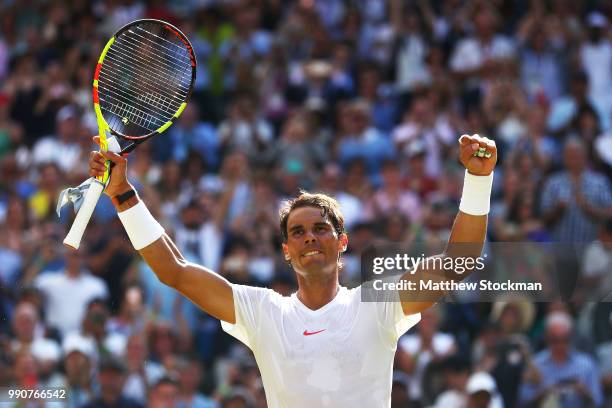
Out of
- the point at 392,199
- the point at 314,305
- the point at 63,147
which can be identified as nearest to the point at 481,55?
the point at 392,199

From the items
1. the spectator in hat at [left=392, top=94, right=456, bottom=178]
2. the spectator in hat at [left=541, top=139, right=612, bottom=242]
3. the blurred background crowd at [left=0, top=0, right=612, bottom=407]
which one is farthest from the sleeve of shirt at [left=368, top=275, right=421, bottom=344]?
the spectator in hat at [left=392, top=94, right=456, bottom=178]

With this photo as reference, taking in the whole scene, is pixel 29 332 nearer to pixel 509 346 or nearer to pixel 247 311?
pixel 509 346

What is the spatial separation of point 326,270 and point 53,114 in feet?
25.8

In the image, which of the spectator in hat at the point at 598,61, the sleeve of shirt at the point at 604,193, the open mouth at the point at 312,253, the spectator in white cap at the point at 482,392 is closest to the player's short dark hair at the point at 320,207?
the open mouth at the point at 312,253

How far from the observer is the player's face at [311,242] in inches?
201

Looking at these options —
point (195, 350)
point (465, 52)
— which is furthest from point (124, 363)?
point (465, 52)

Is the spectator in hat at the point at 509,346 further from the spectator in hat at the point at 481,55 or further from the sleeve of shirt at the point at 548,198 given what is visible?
the spectator in hat at the point at 481,55

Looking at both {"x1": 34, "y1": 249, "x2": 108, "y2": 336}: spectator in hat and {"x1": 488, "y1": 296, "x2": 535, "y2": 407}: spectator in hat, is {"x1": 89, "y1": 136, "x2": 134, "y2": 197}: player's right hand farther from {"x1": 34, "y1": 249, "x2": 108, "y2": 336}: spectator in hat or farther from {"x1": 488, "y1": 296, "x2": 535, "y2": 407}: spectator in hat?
{"x1": 34, "y1": 249, "x2": 108, "y2": 336}: spectator in hat

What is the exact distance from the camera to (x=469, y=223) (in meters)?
4.95

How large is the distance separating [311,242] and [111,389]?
436cm

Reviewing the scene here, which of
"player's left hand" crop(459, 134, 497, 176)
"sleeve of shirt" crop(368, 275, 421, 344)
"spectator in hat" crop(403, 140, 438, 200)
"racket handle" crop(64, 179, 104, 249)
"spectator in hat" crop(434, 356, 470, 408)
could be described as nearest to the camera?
"player's left hand" crop(459, 134, 497, 176)

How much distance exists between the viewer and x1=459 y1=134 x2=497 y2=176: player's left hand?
488cm

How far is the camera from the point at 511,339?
9109mm

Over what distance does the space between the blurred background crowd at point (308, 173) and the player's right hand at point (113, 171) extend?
3.70 meters
